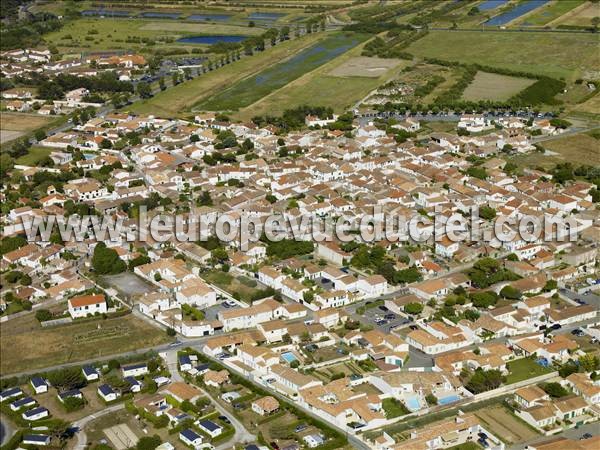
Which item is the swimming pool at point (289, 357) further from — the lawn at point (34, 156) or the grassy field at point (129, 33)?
the grassy field at point (129, 33)

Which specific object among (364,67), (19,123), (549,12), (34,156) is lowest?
(34,156)

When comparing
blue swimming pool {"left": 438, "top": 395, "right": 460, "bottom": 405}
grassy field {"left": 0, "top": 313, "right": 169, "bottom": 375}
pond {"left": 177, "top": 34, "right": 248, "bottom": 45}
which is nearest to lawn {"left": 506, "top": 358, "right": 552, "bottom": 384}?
blue swimming pool {"left": 438, "top": 395, "right": 460, "bottom": 405}

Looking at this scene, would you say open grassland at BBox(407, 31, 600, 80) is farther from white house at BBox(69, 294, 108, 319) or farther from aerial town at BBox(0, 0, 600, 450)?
white house at BBox(69, 294, 108, 319)

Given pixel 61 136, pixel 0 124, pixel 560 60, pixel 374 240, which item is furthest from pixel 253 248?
pixel 560 60

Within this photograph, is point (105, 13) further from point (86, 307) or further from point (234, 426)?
point (234, 426)

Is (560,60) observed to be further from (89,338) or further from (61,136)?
(89,338)

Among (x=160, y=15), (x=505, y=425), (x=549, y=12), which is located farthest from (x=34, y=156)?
(x=549, y=12)
